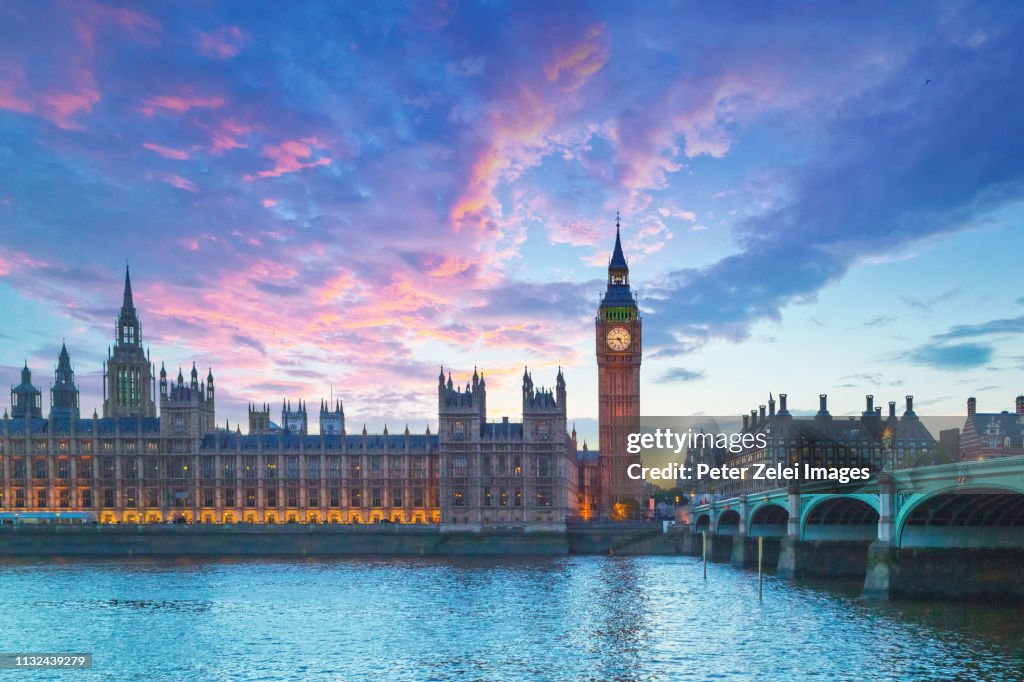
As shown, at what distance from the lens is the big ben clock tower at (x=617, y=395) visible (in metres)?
183

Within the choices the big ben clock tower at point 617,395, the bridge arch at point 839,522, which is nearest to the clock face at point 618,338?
the big ben clock tower at point 617,395

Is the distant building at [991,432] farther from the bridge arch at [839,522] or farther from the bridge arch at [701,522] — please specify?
the bridge arch at [839,522]

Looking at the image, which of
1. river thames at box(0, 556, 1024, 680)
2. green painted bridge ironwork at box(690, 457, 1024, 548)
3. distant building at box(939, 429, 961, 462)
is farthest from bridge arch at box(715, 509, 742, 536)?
distant building at box(939, 429, 961, 462)

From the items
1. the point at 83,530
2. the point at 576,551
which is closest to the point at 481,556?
the point at 576,551

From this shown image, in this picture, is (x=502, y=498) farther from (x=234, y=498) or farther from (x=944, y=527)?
(x=944, y=527)

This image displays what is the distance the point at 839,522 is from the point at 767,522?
24.3 m

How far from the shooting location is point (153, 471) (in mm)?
164625

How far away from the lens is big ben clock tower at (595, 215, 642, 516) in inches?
7210

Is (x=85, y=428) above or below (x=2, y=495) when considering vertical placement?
above

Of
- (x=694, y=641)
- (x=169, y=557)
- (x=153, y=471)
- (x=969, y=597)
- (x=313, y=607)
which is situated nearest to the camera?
(x=694, y=641)

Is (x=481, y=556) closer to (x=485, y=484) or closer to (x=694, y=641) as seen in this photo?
(x=485, y=484)

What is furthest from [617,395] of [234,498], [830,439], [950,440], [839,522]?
[839,522]

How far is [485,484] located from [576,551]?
2105cm

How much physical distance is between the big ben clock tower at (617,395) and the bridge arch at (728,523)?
46762 millimetres
